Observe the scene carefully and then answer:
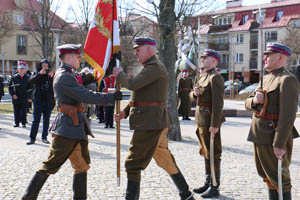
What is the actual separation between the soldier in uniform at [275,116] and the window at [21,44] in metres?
56.4

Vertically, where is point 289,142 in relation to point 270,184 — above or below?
above

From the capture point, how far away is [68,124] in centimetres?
493

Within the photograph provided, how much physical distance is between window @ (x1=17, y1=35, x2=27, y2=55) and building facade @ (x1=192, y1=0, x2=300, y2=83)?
2483cm

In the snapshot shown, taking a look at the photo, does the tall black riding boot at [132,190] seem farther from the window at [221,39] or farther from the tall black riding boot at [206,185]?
the window at [221,39]

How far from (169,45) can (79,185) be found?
621cm

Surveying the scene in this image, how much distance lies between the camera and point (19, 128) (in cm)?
1305

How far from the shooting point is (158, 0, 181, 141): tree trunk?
1053cm

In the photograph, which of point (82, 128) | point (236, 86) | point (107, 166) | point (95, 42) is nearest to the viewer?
point (82, 128)

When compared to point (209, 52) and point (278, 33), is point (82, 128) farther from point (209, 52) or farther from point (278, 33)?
point (278, 33)

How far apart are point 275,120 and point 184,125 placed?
10.3m

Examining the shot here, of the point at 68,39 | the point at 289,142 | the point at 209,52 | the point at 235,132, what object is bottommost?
the point at 235,132

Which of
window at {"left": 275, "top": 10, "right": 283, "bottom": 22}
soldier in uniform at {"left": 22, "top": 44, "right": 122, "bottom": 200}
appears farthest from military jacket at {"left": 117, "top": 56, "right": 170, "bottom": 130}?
window at {"left": 275, "top": 10, "right": 283, "bottom": 22}

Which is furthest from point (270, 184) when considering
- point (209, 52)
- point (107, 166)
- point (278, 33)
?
point (278, 33)

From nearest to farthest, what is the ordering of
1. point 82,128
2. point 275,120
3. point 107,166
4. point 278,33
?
point 275,120 → point 82,128 → point 107,166 → point 278,33
